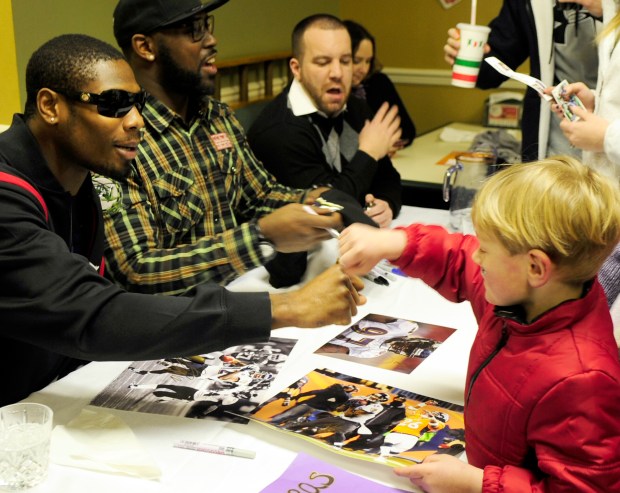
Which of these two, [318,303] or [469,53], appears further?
[469,53]

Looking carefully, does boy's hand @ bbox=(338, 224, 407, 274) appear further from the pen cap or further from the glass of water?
the glass of water

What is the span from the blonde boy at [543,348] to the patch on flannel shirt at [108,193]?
0.95 meters

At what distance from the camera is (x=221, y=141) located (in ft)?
6.87

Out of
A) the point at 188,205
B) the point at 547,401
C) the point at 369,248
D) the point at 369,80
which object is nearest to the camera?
the point at 547,401

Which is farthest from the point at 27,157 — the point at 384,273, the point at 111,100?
the point at 384,273

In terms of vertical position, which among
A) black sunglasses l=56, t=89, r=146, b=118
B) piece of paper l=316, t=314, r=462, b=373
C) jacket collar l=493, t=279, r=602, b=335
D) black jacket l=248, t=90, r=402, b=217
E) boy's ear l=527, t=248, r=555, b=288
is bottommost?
piece of paper l=316, t=314, r=462, b=373

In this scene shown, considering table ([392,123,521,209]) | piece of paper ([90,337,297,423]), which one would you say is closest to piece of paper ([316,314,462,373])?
piece of paper ([90,337,297,423])

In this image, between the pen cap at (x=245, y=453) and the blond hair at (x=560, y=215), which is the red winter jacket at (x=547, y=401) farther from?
the pen cap at (x=245, y=453)

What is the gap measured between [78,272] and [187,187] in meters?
0.80

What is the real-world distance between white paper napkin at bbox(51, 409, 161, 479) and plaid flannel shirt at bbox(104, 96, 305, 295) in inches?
20.4

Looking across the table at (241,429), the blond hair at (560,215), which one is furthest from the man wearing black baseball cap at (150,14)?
the blond hair at (560,215)

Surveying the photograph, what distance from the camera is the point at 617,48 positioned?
1.87 m

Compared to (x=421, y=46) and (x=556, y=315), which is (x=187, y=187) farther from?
(x=421, y=46)

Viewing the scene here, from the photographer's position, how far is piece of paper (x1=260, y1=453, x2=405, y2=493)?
3.25ft
